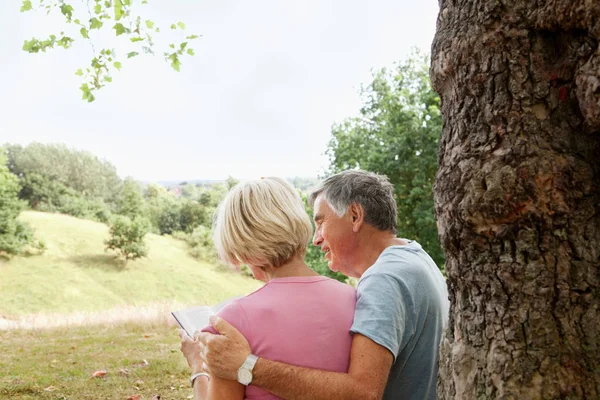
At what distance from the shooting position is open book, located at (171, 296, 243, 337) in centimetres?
202

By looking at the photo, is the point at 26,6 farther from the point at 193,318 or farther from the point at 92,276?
the point at 92,276

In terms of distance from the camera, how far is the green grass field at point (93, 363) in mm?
5881

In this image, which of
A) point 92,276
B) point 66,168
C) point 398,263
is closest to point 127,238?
point 92,276

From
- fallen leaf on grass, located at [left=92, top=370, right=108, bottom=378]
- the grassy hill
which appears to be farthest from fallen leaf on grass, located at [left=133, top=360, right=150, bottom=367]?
the grassy hill

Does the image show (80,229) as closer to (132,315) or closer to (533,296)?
(132,315)

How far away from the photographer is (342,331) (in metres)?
1.75

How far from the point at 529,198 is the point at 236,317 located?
0.84 m

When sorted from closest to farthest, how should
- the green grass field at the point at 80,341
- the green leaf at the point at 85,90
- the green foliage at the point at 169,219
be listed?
the green leaf at the point at 85,90, the green grass field at the point at 80,341, the green foliage at the point at 169,219

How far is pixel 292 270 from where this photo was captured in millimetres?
1845

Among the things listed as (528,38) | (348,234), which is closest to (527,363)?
(528,38)

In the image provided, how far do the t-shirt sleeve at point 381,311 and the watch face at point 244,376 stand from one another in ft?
1.10

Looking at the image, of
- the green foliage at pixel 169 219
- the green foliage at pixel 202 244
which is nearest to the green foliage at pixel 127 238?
the green foliage at pixel 202 244

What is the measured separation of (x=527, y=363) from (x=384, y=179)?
1.12m

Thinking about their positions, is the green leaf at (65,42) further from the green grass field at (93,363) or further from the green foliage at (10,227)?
the green foliage at (10,227)
